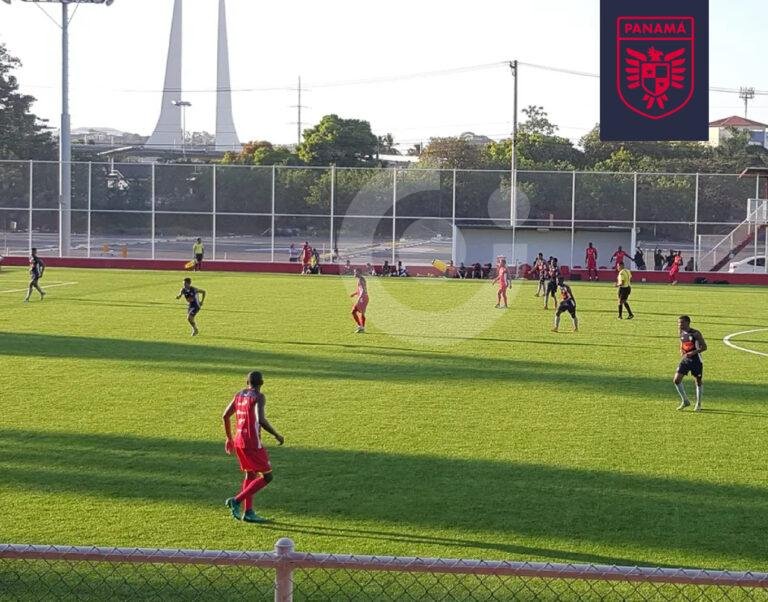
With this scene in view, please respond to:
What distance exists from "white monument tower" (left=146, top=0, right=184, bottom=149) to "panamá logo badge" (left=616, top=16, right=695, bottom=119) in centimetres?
9519

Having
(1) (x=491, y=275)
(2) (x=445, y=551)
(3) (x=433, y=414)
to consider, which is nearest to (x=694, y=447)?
(3) (x=433, y=414)

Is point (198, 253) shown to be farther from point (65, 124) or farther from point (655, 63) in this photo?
point (655, 63)

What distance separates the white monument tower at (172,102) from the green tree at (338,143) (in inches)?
1421

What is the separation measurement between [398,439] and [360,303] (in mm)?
13254

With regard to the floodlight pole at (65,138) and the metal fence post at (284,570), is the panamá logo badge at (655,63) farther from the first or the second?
the metal fence post at (284,570)

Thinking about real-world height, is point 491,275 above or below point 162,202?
below

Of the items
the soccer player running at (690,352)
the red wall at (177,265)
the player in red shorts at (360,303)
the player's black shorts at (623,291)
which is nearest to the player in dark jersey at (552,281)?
the player's black shorts at (623,291)

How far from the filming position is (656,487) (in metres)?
12.9

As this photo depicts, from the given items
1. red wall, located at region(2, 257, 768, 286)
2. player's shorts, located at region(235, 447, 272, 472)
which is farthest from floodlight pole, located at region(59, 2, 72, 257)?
player's shorts, located at region(235, 447, 272, 472)

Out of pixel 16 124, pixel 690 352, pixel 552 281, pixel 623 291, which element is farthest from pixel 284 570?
pixel 16 124

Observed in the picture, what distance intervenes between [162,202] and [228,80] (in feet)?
227

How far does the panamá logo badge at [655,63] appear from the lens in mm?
37281

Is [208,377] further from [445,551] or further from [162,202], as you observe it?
[162,202]

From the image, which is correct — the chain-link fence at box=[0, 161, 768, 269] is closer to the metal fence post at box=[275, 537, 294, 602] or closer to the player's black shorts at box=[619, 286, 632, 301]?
the player's black shorts at box=[619, 286, 632, 301]
